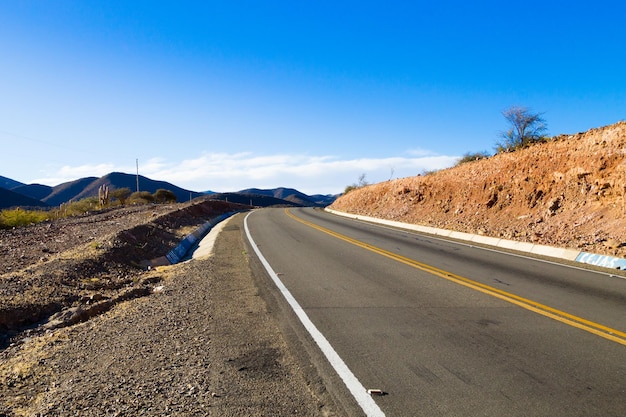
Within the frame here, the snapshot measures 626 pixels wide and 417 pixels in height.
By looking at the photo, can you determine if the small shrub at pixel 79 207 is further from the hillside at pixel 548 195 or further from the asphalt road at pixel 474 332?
the asphalt road at pixel 474 332

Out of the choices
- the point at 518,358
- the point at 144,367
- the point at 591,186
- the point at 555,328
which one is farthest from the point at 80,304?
the point at 591,186

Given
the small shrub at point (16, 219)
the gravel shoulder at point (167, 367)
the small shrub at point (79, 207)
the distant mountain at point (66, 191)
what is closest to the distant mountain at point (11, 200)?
the distant mountain at point (66, 191)

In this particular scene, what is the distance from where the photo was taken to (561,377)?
4.24m

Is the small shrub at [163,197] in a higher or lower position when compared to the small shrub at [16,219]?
higher

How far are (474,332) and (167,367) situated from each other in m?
3.87

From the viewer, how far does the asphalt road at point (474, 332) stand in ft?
12.7

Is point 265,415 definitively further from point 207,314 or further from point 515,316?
point 515,316

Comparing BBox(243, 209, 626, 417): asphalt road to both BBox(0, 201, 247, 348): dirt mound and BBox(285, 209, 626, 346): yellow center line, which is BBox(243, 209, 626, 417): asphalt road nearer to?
BBox(285, 209, 626, 346): yellow center line

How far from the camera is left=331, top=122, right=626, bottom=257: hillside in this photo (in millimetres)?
14773

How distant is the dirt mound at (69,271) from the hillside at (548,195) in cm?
1304

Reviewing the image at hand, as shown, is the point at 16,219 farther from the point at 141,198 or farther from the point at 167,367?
the point at 141,198

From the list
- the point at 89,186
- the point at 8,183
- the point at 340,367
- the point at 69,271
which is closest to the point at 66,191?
the point at 89,186

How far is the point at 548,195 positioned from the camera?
18.8 metres

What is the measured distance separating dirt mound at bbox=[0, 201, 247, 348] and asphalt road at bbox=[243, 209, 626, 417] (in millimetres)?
3771
